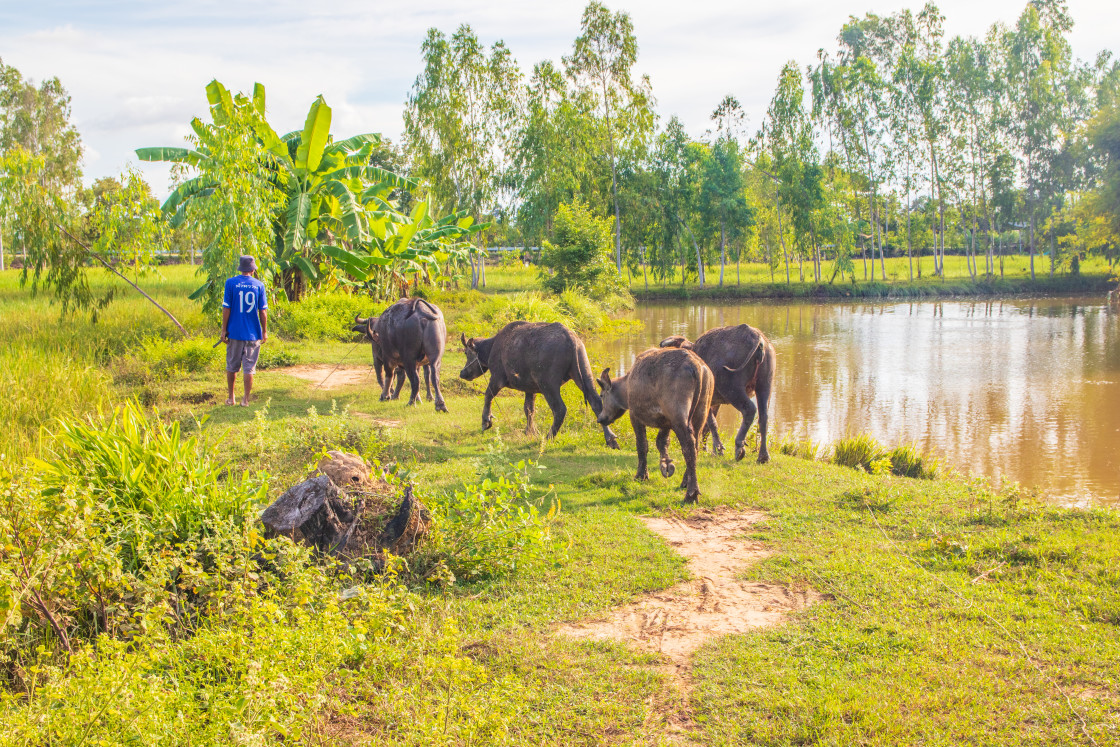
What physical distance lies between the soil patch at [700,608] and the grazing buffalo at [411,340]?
585 centimetres

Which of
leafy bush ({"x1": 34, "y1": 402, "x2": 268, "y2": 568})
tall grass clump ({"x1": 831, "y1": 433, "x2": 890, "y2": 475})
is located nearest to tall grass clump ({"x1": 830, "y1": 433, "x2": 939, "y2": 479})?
tall grass clump ({"x1": 831, "y1": 433, "x2": 890, "y2": 475})

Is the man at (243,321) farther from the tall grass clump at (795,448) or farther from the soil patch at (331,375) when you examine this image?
the tall grass clump at (795,448)

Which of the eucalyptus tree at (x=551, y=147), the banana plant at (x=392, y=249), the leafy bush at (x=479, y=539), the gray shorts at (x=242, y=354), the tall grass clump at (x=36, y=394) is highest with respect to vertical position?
the eucalyptus tree at (x=551, y=147)

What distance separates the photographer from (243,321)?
10.3m

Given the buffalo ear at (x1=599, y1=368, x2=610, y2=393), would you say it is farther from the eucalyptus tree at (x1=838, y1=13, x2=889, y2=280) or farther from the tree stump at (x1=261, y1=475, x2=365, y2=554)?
the eucalyptus tree at (x1=838, y1=13, x2=889, y2=280)

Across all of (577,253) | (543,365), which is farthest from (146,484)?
(577,253)

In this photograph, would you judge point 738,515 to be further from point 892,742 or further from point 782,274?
point 782,274

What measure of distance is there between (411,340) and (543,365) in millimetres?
2560

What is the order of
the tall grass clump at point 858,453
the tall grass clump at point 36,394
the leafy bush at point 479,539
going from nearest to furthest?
the leafy bush at point 479,539 → the tall grass clump at point 36,394 → the tall grass clump at point 858,453

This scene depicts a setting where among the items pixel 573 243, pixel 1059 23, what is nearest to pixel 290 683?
pixel 573 243

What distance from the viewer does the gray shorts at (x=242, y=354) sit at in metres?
10.3

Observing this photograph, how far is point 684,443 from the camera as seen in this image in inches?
277

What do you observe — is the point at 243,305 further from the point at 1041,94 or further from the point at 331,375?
the point at 1041,94

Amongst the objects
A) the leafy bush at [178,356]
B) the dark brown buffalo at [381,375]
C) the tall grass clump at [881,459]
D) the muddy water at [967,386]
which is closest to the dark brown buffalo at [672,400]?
the tall grass clump at [881,459]
